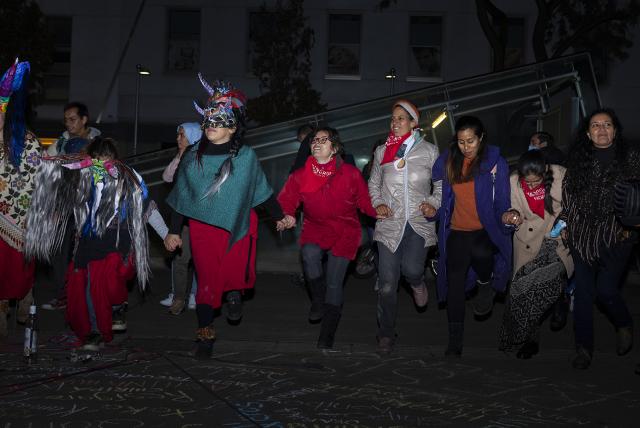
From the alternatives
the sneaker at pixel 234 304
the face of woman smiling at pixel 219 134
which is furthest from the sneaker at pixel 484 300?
the face of woman smiling at pixel 219 134

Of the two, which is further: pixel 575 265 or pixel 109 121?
pixel 109 121

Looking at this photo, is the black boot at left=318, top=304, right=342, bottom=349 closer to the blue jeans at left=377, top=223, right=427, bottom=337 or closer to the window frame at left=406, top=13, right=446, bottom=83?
the blue jeans at left=377, top=223, right=427, bottom=337

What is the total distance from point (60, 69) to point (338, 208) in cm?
2082

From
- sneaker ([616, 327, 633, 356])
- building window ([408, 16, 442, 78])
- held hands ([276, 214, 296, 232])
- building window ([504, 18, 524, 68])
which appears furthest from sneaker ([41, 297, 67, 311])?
building window ([504, 18, 524, 68])

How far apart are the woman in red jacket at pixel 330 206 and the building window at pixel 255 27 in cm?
1539

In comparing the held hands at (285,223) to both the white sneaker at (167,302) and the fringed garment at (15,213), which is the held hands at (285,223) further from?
the white sneaker at (167,302)

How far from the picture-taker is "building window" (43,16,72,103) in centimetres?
2631

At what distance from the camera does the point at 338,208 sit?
7574mm

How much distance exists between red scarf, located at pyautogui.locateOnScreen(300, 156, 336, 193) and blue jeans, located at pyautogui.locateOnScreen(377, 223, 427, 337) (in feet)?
2.34

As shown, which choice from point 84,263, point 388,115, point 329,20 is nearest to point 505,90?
point 388,115

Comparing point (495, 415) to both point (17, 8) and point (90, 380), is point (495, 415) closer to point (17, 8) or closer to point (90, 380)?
point (90, 380)

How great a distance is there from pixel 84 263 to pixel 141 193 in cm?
69

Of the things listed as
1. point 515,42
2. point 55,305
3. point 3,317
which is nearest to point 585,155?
point 3,317

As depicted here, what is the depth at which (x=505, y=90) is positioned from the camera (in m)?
14.4
